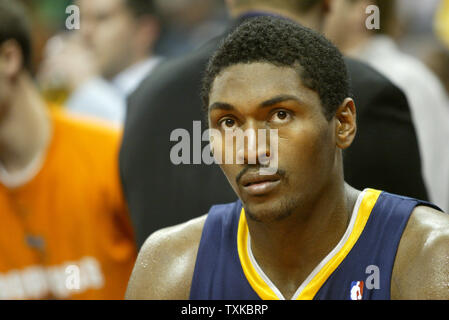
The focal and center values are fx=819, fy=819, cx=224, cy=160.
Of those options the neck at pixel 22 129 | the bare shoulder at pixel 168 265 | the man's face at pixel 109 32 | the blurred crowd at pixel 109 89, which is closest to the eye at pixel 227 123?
the bare shoulder at pixel 168 265

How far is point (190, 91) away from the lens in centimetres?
256

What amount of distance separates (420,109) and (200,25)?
15.3ft

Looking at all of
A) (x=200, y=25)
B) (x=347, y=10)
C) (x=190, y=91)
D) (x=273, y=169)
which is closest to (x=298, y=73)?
(x=273, y=169)

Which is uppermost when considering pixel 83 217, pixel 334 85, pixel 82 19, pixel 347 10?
pixel 82 19

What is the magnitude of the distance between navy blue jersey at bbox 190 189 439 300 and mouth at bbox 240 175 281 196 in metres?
0.26

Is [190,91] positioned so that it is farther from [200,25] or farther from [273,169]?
[200,25]

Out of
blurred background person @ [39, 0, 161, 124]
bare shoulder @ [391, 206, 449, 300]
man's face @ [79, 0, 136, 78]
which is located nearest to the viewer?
bare shoulder @ [391, 206, 449, 300]

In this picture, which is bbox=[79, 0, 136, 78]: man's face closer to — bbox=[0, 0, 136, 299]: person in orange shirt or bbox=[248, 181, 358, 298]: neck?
bbox=[0, 0, 136, 299]: person in orange shirt

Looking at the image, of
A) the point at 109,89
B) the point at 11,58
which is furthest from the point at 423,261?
the point at 109,89

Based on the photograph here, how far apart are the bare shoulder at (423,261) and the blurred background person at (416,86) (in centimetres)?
162

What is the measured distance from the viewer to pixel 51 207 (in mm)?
3543

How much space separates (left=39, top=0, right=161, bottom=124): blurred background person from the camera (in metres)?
5.29

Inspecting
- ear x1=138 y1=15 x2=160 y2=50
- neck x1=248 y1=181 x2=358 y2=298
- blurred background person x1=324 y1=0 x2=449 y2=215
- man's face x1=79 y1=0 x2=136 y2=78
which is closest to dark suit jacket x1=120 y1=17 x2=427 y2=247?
neck x1=248 y1=181 x2=358 y2=298

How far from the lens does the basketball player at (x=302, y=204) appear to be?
5.97 feet
